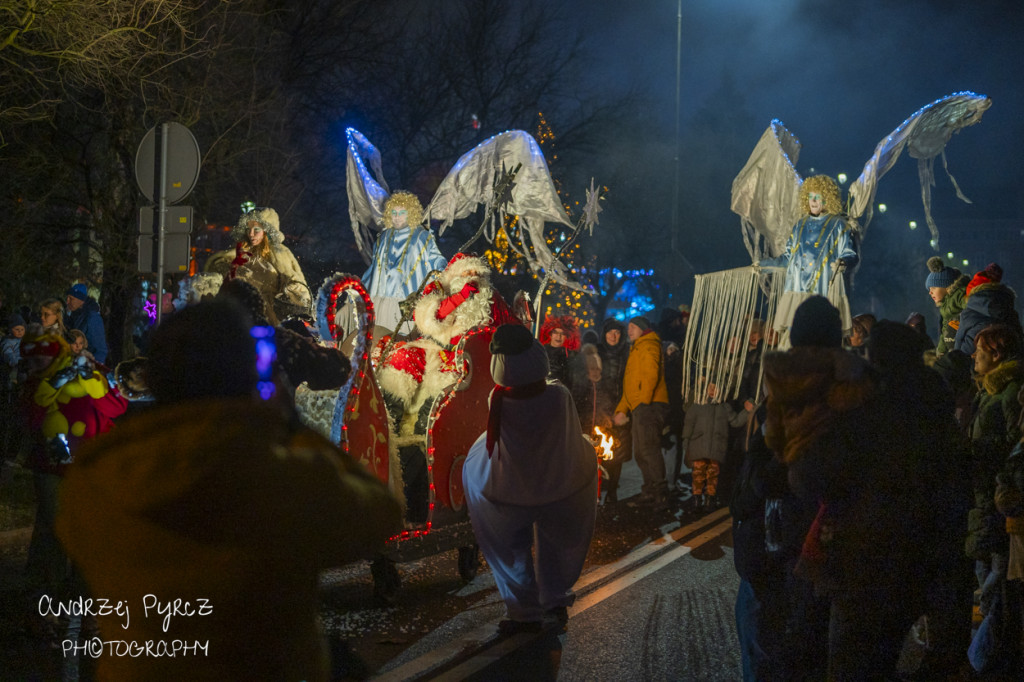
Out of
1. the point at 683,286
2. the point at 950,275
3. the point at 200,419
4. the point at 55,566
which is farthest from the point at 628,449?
the point at 683,286

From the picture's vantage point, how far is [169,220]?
787 centimetres

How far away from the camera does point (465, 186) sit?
8.29 meters

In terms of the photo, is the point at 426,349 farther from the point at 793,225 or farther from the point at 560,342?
the point at 793,225

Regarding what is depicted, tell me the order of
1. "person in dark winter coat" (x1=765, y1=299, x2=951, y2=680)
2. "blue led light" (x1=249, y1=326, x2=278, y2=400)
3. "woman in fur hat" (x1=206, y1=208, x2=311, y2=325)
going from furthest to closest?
"woman in fur hat" (x1=206, y1=208, x2=311, y2=325) → "person in dark winter coat" (x1=765, y1=299, x2=951, y2=680) → "blue led light" (x1=249, y1=326, x2=278, y2=400)

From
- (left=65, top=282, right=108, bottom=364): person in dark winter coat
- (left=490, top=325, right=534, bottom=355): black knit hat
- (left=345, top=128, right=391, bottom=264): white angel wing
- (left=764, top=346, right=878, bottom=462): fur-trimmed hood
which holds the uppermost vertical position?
(left=345, top=128, right=391, bottom=264): white angel wing

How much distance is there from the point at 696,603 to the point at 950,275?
447cm

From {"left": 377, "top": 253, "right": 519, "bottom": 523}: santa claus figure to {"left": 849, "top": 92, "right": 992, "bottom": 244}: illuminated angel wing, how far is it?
139 inches

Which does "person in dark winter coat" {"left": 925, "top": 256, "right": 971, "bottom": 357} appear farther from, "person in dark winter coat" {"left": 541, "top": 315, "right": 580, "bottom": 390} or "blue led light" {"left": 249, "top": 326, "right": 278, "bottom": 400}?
"blue led light" {"left": 249, "top": 326, "right": 278, "bottom": 400}

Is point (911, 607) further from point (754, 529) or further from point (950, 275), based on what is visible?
point (950, 275)

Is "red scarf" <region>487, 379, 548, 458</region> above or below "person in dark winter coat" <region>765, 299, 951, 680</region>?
above

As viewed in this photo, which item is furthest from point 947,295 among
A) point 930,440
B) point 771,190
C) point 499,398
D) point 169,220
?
point 169,220

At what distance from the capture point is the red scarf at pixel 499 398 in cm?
554

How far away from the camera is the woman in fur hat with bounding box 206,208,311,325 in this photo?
6934mm

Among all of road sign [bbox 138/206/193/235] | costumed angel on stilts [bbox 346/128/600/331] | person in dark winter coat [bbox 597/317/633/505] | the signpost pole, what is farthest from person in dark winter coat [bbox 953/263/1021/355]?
the signpost pole
